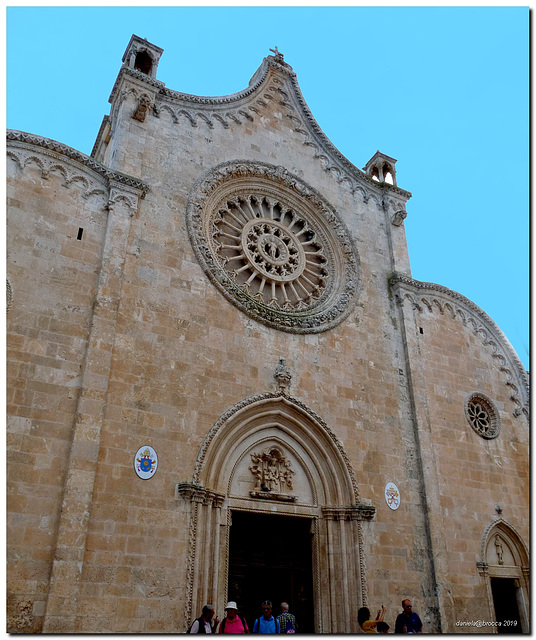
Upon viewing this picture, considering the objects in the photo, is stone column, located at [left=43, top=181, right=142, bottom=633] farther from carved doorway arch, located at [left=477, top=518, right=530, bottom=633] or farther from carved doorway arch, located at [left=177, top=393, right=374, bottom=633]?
carved doorway arch, located at [left=477, top=518, right=530, bottom=633]

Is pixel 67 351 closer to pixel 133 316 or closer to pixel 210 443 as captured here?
pixel 133 316

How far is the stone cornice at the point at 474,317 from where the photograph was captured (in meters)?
16.3

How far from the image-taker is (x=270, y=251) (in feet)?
49.1

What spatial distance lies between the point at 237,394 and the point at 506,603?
8.61m

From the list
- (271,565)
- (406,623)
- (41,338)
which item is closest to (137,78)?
(41,338)

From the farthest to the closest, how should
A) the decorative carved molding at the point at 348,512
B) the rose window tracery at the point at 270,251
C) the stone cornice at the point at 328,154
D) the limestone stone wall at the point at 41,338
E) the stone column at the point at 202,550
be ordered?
the stone cornice at the point at 328,154 < the rose window tracery at the point at 270,251 < the decorative carved molding at the point at 348,512 < the stone column at the point at 202,550 < the limestone stone wall at the point at 41,338

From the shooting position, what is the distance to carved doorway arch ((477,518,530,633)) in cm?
1351

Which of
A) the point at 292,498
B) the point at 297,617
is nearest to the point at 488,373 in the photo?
the point at 292,498

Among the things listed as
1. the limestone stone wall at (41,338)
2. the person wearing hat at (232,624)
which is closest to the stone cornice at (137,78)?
the limestone stone wall at (41,338)

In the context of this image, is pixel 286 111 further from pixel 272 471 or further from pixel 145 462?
pixel 145 462

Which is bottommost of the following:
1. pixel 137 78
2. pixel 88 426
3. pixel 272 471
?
pixel 272 471

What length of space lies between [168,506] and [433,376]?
8.40 metres

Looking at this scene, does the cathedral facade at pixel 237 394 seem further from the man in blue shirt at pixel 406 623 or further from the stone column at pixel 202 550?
the man in blue shirt at pixel 406 623

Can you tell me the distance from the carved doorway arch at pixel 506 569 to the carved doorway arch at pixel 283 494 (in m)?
3.68
